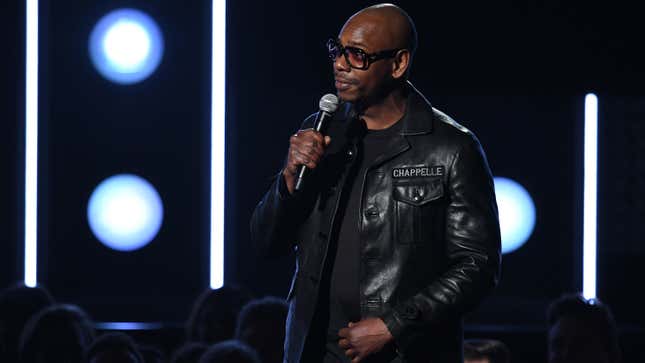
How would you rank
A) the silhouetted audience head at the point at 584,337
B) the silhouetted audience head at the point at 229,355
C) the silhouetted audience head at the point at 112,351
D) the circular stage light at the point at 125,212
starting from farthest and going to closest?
the circular stage light at the point at 125,212, the silhouetted audience head at the point at 584,337, the silhouetted audience head at the point at 112,351, the silhouetted audience head at the point at 229,355

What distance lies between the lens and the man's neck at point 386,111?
2244 millimetres

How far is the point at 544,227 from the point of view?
5434mm

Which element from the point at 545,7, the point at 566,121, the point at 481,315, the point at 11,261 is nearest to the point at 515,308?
the point at 481,315

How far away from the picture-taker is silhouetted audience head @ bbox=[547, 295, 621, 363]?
3553mm

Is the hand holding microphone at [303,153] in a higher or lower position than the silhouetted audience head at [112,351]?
higher

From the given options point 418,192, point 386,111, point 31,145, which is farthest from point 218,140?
point 418,192

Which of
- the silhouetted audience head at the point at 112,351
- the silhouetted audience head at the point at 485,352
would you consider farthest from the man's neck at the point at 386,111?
the silhouetted audience head at the point at 112,351

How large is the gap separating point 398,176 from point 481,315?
123 inches

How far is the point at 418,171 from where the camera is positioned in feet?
7.14

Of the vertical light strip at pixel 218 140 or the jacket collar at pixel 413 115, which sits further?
the vertical light strip at pixel 218 140

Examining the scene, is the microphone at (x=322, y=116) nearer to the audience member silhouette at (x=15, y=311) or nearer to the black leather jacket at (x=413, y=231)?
the black leather jacket at (x=413, y=231)

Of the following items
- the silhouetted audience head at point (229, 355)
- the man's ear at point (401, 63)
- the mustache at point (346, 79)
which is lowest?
the silhouetted audience head at point (229, 355)

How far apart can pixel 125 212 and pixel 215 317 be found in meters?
1.88

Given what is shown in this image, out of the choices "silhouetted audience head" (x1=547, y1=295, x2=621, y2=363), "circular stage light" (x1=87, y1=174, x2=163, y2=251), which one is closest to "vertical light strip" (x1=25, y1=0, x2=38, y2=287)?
"circular stage light" (x1=87, y1=174, x2=163, y2=251)
